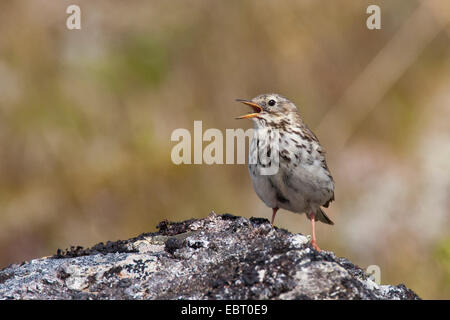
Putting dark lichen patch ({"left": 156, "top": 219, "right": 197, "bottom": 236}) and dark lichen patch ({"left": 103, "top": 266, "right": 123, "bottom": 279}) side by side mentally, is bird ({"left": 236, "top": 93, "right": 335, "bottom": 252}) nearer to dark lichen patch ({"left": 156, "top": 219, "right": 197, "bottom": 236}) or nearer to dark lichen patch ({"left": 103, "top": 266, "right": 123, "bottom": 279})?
dark lichen patch ({"left": 156, "top": 219, "right": 197, "bottom": 236})

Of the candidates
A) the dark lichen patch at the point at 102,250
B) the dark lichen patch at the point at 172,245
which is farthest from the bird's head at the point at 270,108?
the dark lichen patch at the point at 172,245

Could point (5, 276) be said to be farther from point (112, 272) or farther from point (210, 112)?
point (210, 112)

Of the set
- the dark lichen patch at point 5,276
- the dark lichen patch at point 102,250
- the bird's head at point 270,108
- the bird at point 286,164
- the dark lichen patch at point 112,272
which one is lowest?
the dark lichen patch at point 5,276

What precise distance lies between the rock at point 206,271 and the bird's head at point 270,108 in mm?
2128

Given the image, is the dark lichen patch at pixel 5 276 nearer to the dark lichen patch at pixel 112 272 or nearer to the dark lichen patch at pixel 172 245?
the dark lichen patch at pixel 112 272

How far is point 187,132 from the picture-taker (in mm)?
10844

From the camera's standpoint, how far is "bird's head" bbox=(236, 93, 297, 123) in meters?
7.98

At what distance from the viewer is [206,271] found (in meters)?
5.07

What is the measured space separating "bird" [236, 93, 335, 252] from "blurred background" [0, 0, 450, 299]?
2.86 meters

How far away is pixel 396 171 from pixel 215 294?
7.38 metres

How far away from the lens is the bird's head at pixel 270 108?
7980 millimetres

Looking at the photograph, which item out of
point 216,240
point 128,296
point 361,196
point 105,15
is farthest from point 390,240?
point 128,296

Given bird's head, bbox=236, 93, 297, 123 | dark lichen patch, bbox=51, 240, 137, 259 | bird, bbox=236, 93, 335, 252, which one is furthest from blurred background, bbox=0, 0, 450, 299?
dark lichen patch, bbox=51, 240, 137, 259

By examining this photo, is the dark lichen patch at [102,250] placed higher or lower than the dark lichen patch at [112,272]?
lower
